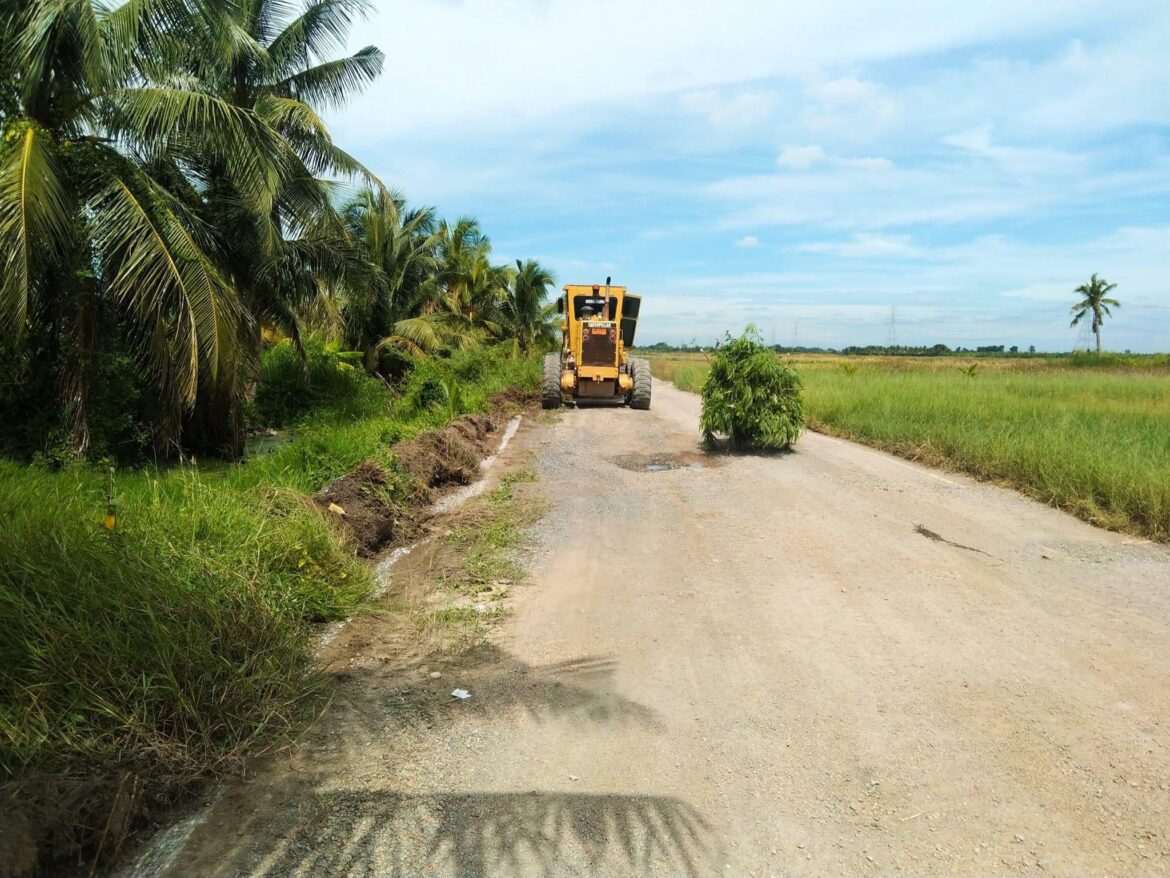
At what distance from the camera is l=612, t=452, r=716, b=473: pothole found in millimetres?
10983

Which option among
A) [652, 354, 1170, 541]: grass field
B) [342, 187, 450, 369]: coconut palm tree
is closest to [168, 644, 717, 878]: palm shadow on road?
[652, 354, 1170, 541]: grass field

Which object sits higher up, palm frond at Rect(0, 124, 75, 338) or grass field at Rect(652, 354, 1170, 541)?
palm frond at Rect(0, 124, 75, 338)

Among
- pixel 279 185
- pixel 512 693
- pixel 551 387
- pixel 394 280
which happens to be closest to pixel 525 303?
pixel 394 280

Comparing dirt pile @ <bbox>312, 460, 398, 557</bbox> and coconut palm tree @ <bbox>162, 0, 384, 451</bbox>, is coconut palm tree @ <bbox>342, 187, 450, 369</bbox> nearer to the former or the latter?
coconut palm tree @ <bbox>162, 0, 384, 451</bbox>

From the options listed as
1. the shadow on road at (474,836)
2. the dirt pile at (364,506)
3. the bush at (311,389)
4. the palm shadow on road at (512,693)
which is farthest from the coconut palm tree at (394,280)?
the shadow on road at (474,836)

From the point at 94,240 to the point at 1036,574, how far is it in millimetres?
10889

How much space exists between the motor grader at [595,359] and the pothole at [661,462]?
8.34 m

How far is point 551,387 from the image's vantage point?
2020 cm

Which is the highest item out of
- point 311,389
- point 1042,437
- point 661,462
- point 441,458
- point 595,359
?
point 595,359

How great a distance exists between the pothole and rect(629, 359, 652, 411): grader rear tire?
8.08 m

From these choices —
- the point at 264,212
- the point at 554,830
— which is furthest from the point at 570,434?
the point at 554,830

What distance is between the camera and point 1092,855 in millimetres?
2793

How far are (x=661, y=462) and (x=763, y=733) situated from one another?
7896mm

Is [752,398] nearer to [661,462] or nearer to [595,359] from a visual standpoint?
[661,462]
